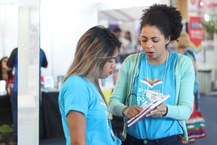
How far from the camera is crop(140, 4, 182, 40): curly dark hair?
158 centimetres

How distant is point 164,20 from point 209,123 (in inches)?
190

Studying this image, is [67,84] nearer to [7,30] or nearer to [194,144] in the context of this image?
[194,144]

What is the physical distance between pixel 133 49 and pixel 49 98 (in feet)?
15.5

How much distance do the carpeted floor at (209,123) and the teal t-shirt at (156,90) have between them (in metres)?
3.27

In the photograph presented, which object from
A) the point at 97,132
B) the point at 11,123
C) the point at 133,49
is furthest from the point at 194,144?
the point at 133,49

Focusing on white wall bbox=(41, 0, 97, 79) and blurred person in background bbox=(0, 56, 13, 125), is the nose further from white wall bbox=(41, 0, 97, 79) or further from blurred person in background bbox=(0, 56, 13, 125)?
white wall bbox=(41, 0, 97, 79)

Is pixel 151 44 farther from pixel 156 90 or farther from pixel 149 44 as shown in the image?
pixel 156 90

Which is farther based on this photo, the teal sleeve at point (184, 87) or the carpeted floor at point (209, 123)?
the carpeted floor at point (209, 123)

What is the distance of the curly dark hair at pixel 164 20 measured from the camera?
5.18 ft

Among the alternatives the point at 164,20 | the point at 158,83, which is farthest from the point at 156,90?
the point at 164,20

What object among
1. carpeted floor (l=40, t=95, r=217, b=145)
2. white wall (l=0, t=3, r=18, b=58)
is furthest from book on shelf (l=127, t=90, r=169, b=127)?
white wall (l=0, t=3, r=18, b=58)

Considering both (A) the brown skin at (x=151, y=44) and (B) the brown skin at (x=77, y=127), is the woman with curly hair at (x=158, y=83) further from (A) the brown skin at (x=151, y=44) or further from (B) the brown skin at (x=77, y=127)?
(B) the brown skin at (x=77, y=127)

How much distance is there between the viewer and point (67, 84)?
4.34ft

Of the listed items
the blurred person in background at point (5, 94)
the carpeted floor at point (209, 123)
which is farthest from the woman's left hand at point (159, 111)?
the blurred person in background at point (5, 94)
